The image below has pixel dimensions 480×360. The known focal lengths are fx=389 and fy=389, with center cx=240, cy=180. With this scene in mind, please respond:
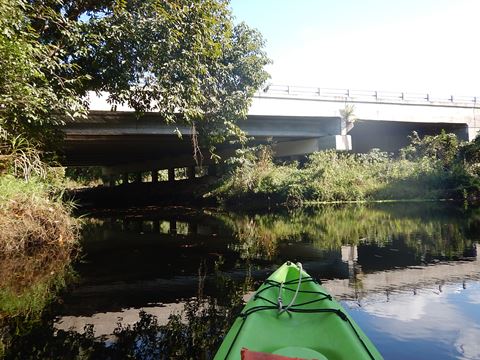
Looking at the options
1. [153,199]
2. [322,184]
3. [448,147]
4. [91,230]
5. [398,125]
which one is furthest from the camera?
[153,199]

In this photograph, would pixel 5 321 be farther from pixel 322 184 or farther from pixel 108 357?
pixel 322 184

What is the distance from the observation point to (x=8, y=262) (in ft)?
22.8

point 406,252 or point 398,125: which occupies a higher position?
point 398,125

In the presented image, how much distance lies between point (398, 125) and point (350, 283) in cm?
2371

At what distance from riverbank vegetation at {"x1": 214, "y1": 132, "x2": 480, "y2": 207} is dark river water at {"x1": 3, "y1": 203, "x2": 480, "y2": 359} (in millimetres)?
9069

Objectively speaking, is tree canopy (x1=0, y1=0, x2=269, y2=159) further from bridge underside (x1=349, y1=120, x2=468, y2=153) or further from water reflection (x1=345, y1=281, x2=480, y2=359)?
bridge underside (x1=349, y1=120, x2=468, y2=153)

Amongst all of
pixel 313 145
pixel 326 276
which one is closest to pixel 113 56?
pixel 326 276

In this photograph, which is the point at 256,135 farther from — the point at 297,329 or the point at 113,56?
the point at 297,329

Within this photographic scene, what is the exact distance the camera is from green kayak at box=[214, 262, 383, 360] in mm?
2459

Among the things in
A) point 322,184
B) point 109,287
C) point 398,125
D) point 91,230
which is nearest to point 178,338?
point 109,287

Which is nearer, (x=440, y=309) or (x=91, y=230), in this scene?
(x=440, y=309)

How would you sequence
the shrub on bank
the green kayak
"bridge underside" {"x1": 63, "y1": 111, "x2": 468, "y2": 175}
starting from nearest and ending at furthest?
the green kayak
the shrub on bank
"bridge underside" {"x1": 63, "y1": 111, "x2": 468, "y2": 175}

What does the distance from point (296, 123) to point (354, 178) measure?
4609 millimetres

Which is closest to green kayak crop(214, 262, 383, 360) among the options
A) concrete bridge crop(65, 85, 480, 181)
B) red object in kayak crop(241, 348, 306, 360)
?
red object in kayak crop(241, 348, 306, 360)
